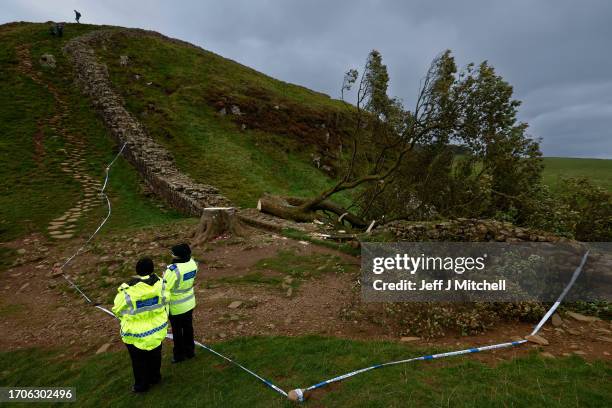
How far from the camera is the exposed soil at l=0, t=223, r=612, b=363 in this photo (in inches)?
237

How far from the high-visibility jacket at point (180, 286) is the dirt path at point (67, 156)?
10288 mm

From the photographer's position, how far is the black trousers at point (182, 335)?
5.79 meters

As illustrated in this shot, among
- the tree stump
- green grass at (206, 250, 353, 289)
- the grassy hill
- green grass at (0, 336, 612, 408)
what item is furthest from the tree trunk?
green grass at (0, 336, 612, 408)

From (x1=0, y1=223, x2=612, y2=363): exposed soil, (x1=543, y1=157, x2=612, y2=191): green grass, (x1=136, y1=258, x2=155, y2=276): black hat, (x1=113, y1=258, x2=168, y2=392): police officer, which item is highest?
(x1=543, y1=157, x2=612, y2=191): green grass

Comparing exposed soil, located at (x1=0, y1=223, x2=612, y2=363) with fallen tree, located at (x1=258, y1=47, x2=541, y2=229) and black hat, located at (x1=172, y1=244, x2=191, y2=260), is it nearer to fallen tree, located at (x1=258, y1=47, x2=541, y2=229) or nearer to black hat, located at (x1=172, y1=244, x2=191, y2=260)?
black hat, located at (x1=172, y1=244, x2=191, y2=260)

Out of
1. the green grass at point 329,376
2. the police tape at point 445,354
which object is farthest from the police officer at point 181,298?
the police tape at point 445,354

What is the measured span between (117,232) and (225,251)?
5.43 metres

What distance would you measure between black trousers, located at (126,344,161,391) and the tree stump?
22.5ft

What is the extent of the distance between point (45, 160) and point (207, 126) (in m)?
13.3

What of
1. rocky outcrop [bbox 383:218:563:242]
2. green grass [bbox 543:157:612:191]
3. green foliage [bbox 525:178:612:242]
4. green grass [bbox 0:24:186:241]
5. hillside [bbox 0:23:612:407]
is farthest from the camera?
green grass [bbox 543:157:612:191]

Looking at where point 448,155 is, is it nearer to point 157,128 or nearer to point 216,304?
point 216,304

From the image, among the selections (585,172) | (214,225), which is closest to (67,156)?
(214,225)

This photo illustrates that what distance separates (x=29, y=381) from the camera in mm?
6086

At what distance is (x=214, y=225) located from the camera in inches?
482
